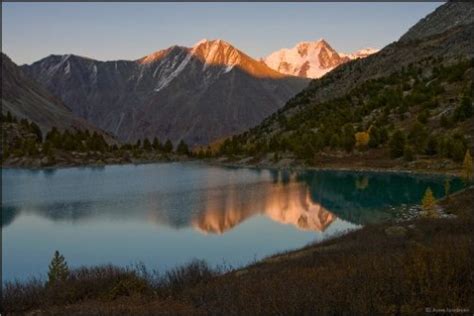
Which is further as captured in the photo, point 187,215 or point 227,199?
point 227,199

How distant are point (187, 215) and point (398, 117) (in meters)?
89.1

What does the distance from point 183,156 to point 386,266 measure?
18308 centimetres

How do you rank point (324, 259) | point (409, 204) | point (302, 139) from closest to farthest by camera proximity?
point (324, 259) < point (409, 204) < point (302, 139)

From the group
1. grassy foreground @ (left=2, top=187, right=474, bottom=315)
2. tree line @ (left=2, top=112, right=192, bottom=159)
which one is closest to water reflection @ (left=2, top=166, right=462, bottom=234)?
grassy foreground @ (left=2, top=187, right=474, bottom=315)

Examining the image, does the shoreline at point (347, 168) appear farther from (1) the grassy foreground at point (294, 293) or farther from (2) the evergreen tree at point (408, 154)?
(1) the grassy foreground at point (294, 293)

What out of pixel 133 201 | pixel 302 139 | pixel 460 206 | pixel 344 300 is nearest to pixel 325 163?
pixel 302 139

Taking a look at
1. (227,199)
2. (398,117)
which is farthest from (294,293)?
(398,117)

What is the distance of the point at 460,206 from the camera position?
1633 inches

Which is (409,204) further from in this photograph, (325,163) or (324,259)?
(325,163)

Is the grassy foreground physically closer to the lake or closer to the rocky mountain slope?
the lake

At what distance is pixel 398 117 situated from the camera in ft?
435

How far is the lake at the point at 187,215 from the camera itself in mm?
42044

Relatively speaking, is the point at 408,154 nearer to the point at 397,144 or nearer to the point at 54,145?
the point at 397,144

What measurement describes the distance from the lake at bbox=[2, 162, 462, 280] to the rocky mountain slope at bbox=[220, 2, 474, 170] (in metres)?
14.1
